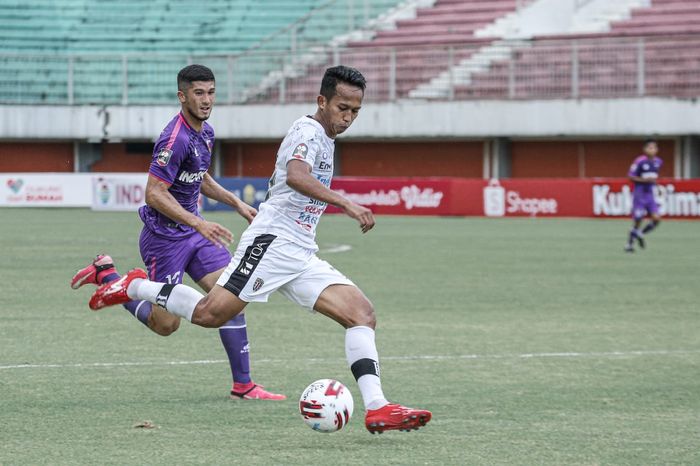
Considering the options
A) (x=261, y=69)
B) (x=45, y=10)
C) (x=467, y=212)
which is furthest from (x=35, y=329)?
(x=45, y=10)

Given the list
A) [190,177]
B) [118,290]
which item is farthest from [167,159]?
[118,290]

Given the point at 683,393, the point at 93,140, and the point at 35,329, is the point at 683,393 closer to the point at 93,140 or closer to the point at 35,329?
the point at 35,329

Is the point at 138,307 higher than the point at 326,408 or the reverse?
higher

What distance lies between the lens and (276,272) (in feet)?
23.3

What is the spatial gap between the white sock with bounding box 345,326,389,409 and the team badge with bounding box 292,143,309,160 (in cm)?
97

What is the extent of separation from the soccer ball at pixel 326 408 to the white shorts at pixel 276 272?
0.59 meters

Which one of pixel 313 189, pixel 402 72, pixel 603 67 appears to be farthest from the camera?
pixel 402 72

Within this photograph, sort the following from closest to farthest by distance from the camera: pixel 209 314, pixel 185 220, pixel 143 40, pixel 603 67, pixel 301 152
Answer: pixel 301 152
pixel 209 314
pixel 185 220
pixel 603 67
pixel 143 40

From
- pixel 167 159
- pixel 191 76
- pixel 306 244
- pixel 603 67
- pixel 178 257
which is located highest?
pixel 603 67

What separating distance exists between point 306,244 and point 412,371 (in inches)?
99.2

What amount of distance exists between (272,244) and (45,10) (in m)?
40.0

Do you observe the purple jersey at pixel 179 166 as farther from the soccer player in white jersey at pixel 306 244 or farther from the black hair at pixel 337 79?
the black hair at pixel 337 79

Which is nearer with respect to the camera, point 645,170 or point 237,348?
point 237,348

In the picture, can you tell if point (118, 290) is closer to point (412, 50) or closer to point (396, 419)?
point (396, 419)
